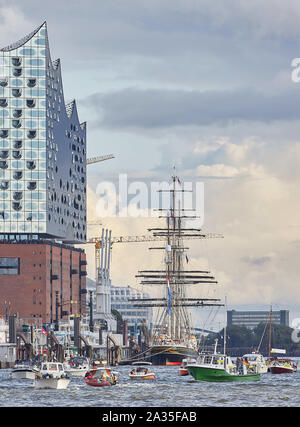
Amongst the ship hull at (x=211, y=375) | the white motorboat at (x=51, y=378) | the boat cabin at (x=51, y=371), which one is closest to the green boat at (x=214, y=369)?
the ship hull at (x=211, y=375)

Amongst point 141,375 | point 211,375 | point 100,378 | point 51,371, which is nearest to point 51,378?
point 51,371

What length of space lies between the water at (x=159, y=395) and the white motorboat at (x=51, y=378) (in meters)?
1.21

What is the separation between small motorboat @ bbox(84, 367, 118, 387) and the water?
1100mm

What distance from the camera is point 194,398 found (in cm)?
11750

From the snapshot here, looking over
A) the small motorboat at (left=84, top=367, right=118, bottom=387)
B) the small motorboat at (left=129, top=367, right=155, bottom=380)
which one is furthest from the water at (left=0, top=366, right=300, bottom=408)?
the small motorboat at (left=129, top=367, right=155, bottom=380)

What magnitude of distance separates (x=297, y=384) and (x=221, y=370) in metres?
17.3

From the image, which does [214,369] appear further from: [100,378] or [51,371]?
[51,371]

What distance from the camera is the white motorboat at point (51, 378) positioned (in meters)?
136

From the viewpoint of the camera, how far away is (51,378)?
136 metres
